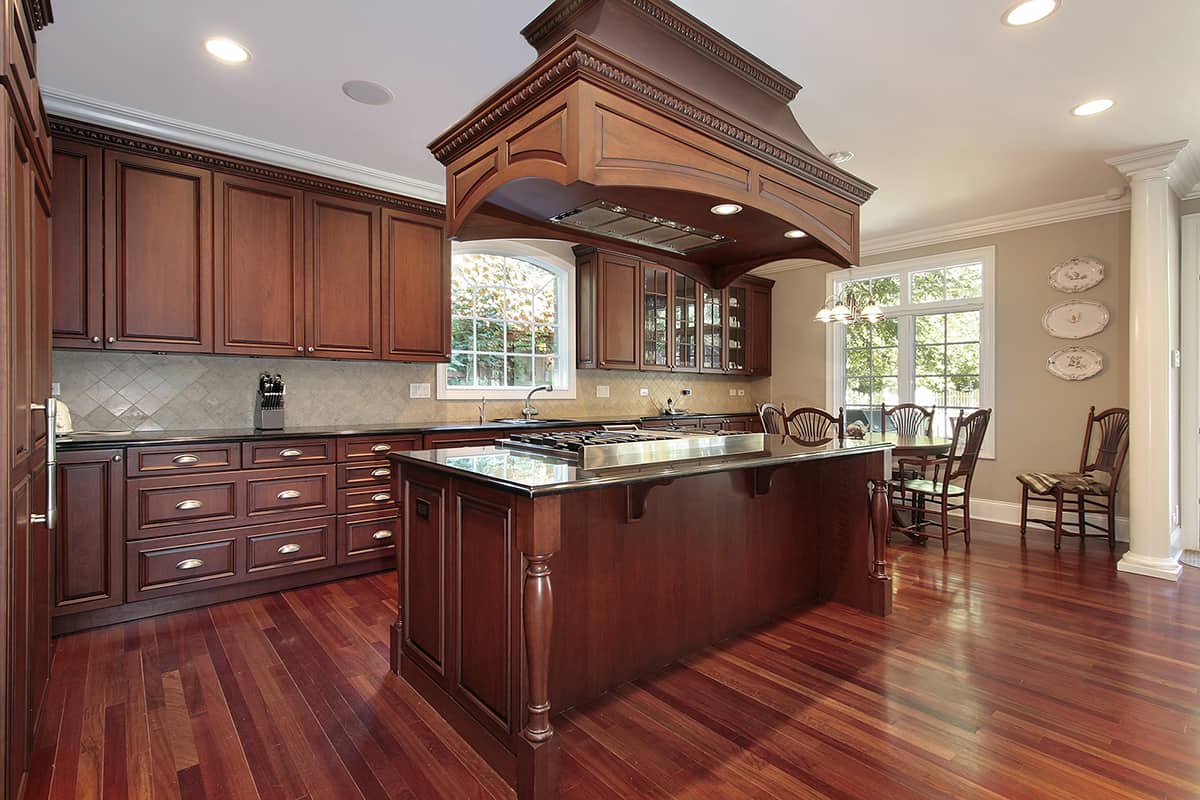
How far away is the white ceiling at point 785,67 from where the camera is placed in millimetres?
2379

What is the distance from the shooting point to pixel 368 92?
3.01m

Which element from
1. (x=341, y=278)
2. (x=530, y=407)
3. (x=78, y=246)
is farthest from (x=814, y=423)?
(x=78, y=246)

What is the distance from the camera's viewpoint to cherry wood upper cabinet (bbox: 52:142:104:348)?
2939 mm

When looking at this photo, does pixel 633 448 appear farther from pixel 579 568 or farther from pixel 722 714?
pixel 722 714

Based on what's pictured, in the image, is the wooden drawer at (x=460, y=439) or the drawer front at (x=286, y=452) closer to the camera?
the drawer front at (x=286, y=452)

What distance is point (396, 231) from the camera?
13.3ft

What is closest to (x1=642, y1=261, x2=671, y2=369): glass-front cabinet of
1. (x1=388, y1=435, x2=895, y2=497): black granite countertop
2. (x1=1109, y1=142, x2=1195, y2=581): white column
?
(x1=388, y1=435, x2=895, y2=497): black granite countertop

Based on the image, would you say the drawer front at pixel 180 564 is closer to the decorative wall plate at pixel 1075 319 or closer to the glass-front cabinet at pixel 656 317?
the glass-front cabinet at pixel 656 317

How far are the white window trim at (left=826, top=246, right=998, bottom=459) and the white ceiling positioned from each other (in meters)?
1.41

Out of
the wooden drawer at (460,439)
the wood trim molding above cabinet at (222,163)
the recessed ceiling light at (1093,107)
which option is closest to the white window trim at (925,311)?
the recessed ceiling light at (1093,107)

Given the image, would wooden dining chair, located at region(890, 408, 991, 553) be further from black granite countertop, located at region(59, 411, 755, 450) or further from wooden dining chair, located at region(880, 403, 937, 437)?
black granite countertop, located at region(59, 411, 755, 450)

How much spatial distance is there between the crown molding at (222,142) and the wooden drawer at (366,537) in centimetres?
224

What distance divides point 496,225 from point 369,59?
1471 millimetres

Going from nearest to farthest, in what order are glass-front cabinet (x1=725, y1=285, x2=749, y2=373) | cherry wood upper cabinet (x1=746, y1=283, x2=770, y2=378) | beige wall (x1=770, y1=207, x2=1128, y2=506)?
beige wall (x1=770, y1=207, x2=1128, y2=506)
glass-front cabinet (x1=725, y1=285, x2=749, y2=373)
cherry wood upper cabinet (x1=746, y1=283, x2=770, y2=378)
